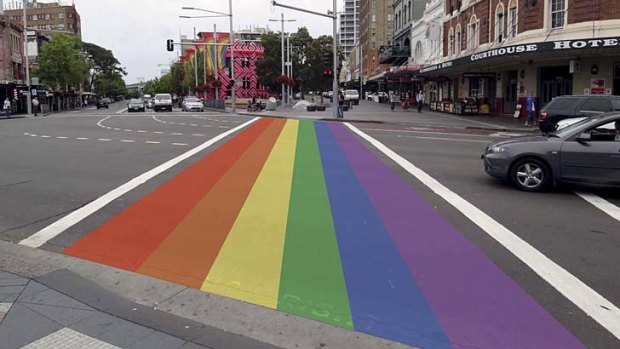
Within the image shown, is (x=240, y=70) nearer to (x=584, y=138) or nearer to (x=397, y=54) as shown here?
(x=397, y=54)

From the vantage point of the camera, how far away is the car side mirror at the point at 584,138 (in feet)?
33.8

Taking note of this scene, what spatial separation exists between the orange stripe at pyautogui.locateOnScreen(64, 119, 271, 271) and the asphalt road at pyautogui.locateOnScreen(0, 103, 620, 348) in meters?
0.24

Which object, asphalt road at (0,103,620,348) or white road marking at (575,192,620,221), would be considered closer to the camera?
asphalt road at (0,103,620,348)

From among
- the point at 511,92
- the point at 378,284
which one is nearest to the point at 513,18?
the point at 511,92

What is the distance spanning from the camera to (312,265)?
6.29m

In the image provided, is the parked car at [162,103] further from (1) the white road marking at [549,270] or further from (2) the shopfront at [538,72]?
(1) the white road marking at [549,270]

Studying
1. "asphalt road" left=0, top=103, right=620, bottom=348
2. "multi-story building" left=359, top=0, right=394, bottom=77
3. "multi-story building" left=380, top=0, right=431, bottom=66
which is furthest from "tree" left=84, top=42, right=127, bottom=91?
"asphalt road" left=0, top=103, right=620, bottom=348

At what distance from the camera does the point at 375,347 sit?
172 inches

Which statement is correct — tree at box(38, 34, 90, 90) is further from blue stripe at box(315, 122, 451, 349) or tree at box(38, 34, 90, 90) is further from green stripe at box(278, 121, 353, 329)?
blue stripe at box(315, 122, 451, 349)

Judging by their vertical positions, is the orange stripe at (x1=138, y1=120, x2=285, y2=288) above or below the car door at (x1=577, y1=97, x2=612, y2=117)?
below

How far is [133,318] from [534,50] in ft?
89.7

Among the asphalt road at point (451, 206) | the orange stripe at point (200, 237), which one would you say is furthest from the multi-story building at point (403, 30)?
the orange stripe at point (200, 237)

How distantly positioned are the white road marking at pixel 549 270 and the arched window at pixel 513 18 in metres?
27.8

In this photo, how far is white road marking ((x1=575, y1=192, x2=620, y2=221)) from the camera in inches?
352
